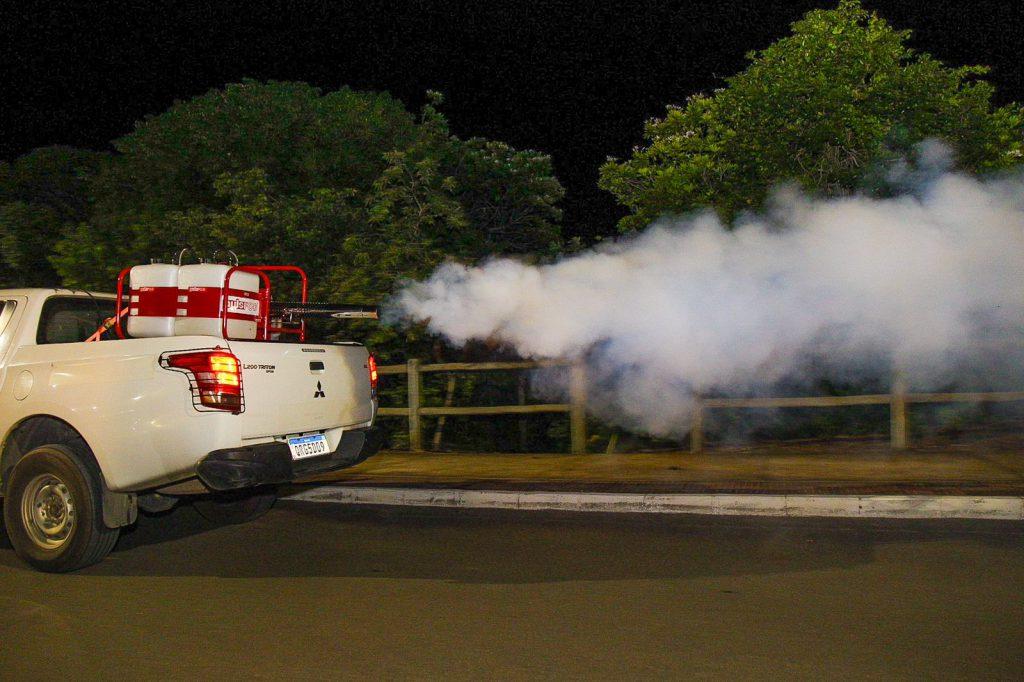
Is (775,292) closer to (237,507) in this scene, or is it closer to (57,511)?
(237,507)

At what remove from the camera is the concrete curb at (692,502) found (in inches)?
314

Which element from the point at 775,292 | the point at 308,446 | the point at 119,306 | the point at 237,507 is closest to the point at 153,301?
the point at 119,306

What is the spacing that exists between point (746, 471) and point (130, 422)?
20.3 feet

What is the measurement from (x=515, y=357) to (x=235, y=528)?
5998 millimetres

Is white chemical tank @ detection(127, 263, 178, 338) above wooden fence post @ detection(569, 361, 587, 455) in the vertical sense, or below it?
above

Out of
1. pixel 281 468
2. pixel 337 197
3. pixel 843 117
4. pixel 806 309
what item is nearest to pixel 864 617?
pixel 281 468

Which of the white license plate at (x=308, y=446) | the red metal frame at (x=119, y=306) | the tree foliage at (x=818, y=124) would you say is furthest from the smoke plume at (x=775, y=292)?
the red metal frame at (x=119, y=306)

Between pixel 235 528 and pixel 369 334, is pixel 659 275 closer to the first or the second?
pixel 369 334

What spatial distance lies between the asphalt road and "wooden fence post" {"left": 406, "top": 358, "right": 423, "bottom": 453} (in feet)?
16.1

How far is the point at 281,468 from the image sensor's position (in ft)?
21.4

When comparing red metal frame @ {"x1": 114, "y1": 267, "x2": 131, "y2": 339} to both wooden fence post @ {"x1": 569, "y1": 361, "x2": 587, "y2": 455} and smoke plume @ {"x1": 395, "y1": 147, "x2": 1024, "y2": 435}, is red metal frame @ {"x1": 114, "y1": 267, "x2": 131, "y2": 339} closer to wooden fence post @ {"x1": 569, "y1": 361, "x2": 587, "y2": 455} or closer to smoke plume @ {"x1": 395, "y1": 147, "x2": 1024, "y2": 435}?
smoke plume @ {"x1": 395, "y1": 147, "x2": 1024, "y2": 435}

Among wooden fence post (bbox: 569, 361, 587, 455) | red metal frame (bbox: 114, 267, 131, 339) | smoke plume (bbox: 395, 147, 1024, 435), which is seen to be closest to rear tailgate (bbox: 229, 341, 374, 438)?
red metal frame (bbox: 114, 267, 131, 339)

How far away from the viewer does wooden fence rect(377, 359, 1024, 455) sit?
1124cm

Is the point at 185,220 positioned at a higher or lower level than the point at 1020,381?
higher
